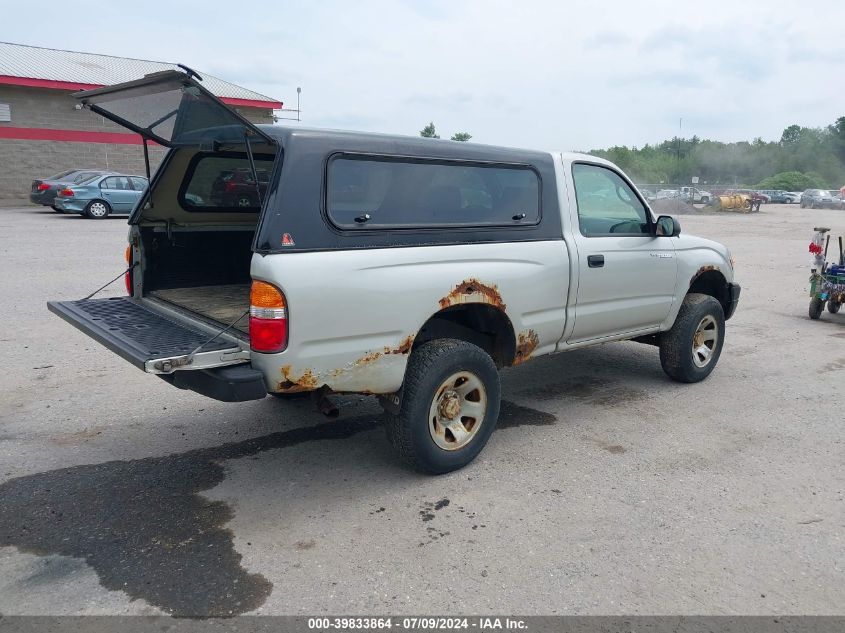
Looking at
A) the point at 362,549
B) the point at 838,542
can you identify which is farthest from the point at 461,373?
the point at 838,542

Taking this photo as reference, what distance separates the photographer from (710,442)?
4805 millimetres

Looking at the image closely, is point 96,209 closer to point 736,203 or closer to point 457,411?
point 457,411

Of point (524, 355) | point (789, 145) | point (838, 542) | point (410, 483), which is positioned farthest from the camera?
point (789, 145)

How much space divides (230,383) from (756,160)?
90.3 meters

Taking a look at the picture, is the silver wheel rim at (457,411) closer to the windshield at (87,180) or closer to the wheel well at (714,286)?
the wheel well at (714,286)

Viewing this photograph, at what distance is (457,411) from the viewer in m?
4.21

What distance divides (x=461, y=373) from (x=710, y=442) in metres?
1.93

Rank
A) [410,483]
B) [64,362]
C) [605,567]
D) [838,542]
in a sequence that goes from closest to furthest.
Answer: [605,567] < [838,542] < [410,483] < [64,362]

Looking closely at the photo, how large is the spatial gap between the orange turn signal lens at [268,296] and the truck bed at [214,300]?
0.63 metres

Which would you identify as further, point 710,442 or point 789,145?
point 789,145

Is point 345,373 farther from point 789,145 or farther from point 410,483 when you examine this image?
point 789,145

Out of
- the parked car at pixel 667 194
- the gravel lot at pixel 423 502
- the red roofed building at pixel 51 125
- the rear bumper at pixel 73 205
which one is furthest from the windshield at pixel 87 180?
the parked car at pixel 667 194

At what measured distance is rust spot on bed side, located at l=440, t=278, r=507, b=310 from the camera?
403cm

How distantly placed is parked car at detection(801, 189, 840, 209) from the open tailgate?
5266 cm
